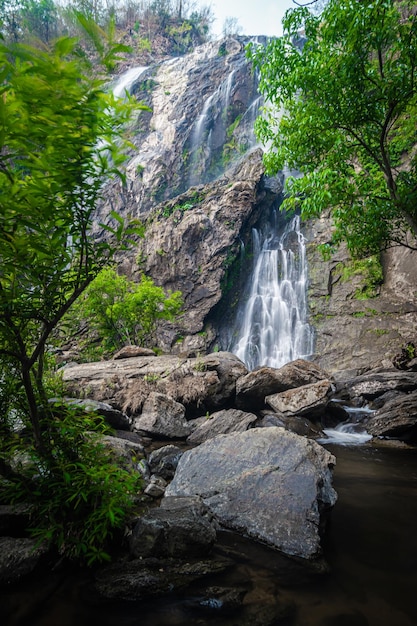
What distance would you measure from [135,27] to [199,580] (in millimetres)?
77226

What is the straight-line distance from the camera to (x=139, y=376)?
11375mm

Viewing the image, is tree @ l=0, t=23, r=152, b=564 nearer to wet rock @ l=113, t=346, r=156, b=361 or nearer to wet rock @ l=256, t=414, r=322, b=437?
wet rock @ l=256, t=414, r=322, b=437

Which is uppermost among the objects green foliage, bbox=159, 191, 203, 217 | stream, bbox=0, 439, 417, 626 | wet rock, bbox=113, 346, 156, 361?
green foliage, bbox=159, 191, 203, 217

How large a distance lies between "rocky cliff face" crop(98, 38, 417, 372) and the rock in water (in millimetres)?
12311

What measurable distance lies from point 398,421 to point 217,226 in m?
20.9

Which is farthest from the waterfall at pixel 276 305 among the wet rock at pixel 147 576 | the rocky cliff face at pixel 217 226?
the wet rock at pixel 147 576

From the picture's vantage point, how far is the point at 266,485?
14.2 feet

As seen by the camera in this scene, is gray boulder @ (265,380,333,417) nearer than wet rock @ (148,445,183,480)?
No

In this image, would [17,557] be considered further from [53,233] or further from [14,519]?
[53,233]

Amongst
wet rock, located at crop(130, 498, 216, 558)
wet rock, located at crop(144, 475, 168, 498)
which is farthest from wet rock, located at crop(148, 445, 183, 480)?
wet rock, located at crop(130, 498, 216, 558)

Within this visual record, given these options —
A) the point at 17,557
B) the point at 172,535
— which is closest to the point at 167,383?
the point at 172,535

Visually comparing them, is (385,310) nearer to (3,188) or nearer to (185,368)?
(185,368)

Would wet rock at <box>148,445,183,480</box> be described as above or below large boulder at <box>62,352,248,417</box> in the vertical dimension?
below

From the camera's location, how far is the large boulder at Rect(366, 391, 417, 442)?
848cm
